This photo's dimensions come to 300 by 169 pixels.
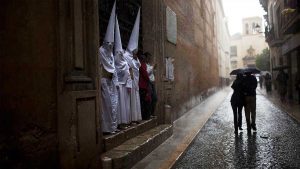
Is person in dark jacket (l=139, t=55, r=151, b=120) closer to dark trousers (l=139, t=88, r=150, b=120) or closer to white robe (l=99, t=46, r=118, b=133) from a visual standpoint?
dark trousers (l=139, t=88, r=150, b=120)

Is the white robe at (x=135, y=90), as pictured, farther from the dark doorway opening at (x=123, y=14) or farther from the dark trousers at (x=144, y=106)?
the dark doorway opening at (x=123, y=14)

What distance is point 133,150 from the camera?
20.7 ft

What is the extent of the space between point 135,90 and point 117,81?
121cm

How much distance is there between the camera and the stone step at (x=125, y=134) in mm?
6346

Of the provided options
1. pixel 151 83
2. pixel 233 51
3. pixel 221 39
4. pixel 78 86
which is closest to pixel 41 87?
pixel 78 86

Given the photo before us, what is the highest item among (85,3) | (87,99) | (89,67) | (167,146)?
(85,3)

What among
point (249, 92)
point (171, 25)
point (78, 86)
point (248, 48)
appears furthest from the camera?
point (248, 48)

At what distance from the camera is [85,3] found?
5836mm

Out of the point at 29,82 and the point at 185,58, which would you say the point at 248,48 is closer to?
the point at 185,58

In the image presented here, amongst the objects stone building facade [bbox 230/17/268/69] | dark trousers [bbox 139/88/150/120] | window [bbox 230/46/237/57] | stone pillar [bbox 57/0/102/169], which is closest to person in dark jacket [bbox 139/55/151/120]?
dark trousers [bbox 139/88/150/120]

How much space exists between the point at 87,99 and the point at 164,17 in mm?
6803

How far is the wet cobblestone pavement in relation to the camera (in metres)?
6.34

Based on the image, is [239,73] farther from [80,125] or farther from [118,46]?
[80,125]

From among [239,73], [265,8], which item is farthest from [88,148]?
[265,8]
